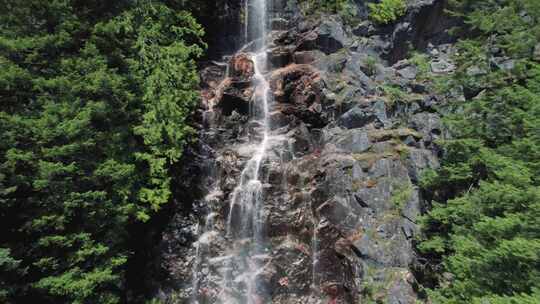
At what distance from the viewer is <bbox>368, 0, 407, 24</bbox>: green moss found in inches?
695

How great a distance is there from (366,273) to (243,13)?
1667cm

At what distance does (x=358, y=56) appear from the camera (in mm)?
16391

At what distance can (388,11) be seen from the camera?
58.1 feet

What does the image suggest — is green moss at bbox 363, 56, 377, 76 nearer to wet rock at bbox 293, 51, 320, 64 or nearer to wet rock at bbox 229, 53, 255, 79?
wet rock at bbox 293, 51, 320, 64

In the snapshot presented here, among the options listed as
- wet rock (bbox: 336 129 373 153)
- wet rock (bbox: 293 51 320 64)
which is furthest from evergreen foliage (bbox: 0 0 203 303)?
wet rock (bbox: 293 51 320 64)

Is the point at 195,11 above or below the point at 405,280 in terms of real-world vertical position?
above

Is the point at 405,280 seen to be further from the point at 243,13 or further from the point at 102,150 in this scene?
→ the point at 243,13

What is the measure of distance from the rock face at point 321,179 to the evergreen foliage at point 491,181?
39.7 inches

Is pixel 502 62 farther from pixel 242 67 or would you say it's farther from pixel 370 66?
pixel 242 67

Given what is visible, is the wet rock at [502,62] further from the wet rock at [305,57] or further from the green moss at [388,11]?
the wet rock at [305,57]

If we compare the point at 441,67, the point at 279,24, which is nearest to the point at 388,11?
the point at 441,67

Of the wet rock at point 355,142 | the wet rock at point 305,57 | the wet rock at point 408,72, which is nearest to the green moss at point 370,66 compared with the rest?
the wet rock at point 408,72

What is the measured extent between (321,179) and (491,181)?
533 cm

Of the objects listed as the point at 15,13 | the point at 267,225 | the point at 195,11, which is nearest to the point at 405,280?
the point at 267,225
